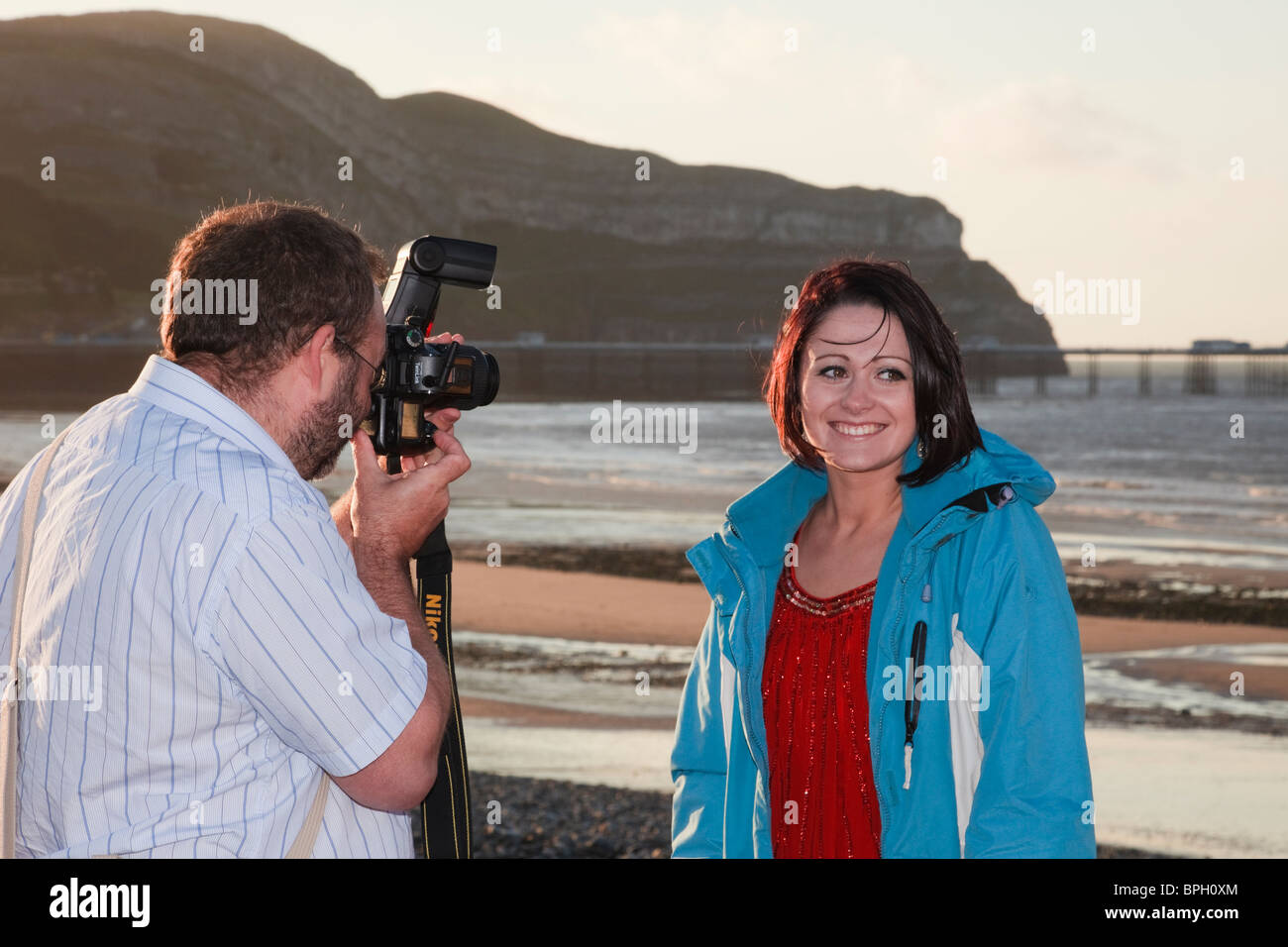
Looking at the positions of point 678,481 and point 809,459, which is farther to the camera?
point 678,481

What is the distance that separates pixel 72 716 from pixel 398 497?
652mm

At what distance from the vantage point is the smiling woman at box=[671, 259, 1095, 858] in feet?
7.04

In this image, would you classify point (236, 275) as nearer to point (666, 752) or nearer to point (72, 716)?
point (72, 716)

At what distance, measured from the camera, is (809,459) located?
111 inches

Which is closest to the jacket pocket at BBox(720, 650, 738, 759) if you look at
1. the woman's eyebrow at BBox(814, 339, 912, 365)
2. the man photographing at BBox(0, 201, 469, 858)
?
the woman's eyebrow at BBox(814, 339, 912, 365)

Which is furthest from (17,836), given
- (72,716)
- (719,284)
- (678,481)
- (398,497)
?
(719,284)

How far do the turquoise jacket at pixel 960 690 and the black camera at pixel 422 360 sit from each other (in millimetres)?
719

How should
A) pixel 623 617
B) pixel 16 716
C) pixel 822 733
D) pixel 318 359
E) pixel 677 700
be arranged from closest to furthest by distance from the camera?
pixel 16 716, pixel 318 359, pixel 822 733, pixel 677 700, pixel 623 617

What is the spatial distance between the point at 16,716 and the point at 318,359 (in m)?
0.68

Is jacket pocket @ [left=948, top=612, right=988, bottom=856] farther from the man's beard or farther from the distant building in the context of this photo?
the distant building

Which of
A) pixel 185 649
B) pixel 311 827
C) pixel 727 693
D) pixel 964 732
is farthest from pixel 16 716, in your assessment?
pixel 964 732

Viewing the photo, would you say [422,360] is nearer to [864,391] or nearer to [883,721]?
[864,391]

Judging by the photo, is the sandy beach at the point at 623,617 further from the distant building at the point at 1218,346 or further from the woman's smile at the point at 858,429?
the distant building at the point at 1218,346

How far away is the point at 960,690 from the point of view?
2199 mm
